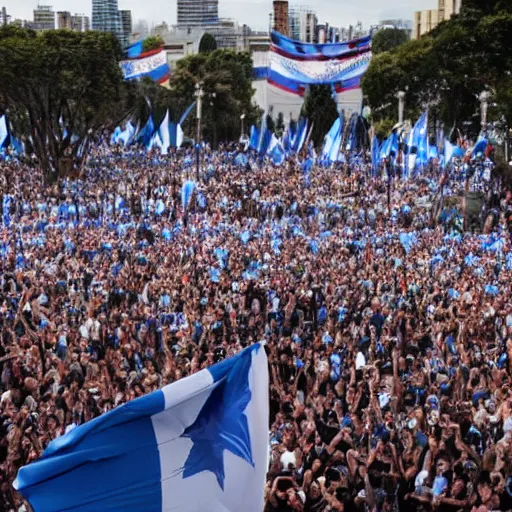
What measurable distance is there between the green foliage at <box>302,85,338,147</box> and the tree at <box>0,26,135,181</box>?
11037 millimetres

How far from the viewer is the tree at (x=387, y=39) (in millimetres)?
64438

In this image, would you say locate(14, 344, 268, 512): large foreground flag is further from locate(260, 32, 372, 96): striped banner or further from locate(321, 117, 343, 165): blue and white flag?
locate(260, 32, 372, 96): striped banner

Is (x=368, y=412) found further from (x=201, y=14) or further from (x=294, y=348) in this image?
(x=201, y=14)

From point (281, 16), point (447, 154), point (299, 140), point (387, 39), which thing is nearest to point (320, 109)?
point (299, 140)

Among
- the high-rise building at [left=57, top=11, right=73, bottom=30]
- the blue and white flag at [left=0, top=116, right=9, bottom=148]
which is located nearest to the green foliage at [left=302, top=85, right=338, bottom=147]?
the blue and white flag at [left=0, top=116, right=9, bottom=148]

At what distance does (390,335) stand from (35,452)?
15.4ft

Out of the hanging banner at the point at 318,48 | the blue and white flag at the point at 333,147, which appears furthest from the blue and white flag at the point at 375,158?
the hanging banner at the point at 318,48

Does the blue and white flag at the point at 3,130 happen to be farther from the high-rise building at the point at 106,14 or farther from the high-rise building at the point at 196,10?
the high-rise building at the point at 106,14

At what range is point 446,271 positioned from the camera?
14766 mm

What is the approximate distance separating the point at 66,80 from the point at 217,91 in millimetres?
14047

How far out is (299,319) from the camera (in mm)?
13164

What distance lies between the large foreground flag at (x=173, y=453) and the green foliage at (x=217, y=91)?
3606 centimetres

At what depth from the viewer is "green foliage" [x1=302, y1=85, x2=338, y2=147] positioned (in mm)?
42094

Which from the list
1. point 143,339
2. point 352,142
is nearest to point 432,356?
point 143,339
